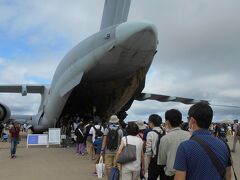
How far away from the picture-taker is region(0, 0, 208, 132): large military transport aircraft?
1413 centimetres

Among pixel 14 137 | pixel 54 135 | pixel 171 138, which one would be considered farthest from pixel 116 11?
pixel 171 138

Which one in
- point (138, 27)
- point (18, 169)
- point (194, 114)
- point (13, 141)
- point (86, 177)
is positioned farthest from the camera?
point (13, 141)

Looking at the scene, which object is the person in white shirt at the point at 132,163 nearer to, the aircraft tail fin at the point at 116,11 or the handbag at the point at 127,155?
the handbag at the point at 127,155

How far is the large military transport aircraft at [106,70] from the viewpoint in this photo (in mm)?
14133

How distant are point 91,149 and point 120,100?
6058 millimetres

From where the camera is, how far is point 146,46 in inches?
→ 560

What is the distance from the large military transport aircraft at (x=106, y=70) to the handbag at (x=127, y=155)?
8.19 meters

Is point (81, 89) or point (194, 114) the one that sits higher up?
point (81, 89)

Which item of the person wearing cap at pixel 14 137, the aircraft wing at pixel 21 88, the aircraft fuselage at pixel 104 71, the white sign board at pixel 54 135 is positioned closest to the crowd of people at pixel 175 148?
the aircraft fuselage at pixel 104 71

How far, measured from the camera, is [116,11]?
16250mm

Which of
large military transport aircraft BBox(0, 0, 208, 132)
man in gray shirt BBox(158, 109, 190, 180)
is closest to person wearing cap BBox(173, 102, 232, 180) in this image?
man in gray shirt BBox(158, 109, 190, 180)

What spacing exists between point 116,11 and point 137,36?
3.17m

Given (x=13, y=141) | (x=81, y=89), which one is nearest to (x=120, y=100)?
(x=81, y=89)

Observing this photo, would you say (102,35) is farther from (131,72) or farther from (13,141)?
(13,141)
